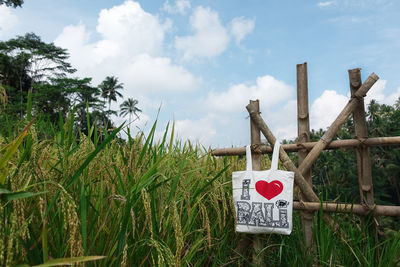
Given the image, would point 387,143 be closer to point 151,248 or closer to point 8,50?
point 151,248

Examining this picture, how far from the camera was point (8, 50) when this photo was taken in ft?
132

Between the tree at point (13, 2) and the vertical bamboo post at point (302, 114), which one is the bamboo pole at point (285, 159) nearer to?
the vertical bamboo post at point (302, 114)

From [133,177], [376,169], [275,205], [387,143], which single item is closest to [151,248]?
[133,177]

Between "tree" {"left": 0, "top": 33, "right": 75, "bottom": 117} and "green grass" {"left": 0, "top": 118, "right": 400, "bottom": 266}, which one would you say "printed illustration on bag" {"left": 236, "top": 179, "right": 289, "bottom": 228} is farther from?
"tree" {"left": 0, "top": 33, "right": 75, "bottom": 117}

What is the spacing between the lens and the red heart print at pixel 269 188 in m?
3.38

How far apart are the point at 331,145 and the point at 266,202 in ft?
3.36

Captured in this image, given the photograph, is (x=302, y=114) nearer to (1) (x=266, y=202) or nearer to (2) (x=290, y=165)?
(2) (x=290, y=165)

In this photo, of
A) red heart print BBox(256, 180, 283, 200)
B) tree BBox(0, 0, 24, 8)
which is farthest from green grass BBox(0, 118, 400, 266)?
tree BBox(0, 0, 24, 8)

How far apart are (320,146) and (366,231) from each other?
3.18 ft

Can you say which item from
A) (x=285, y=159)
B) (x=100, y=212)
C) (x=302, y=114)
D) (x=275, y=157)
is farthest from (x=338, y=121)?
(x=100, y=212)

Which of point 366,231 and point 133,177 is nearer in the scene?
point 133,177

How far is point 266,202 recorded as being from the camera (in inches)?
134

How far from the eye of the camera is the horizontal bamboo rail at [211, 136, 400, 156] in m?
3.44

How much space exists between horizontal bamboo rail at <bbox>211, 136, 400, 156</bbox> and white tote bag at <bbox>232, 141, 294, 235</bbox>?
44cm
